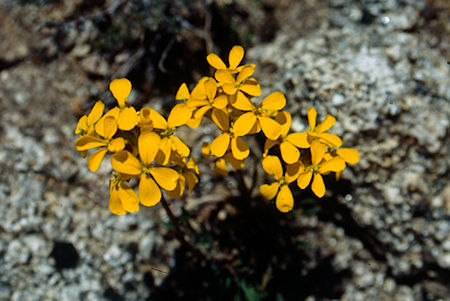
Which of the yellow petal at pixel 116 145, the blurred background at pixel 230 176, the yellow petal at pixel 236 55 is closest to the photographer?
the yellow petal at pixel 116 145

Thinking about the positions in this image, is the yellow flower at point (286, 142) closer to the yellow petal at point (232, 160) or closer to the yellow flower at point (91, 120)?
the yellow petal at point (232, 160)

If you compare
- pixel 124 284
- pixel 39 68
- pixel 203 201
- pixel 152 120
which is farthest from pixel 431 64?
pixel 39 68

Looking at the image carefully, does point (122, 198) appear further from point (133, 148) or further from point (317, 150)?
point (317, 150)

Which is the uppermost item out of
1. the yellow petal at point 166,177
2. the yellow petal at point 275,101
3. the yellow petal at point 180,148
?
the yellow petal at point 275,101

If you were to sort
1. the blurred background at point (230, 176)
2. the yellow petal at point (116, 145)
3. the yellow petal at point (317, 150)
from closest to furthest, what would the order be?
the yellow petal at point (116, 145)
the yellow petal at point (317, 150)
the blurred background at point (230, 176)

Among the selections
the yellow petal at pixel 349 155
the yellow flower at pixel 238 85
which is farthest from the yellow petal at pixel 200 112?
the yellow petal at pixel 349 155

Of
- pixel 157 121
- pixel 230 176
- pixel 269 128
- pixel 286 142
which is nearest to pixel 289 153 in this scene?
pixel 286 142

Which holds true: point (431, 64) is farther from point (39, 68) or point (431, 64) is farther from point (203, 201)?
point (39, 68)

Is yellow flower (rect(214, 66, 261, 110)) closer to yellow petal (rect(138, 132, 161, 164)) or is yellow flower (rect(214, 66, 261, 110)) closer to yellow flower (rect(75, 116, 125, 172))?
yellow petal (rect(138, 132, 161, 164))

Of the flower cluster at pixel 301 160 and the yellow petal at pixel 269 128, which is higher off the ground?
the yellow petal at pixel 269 128
